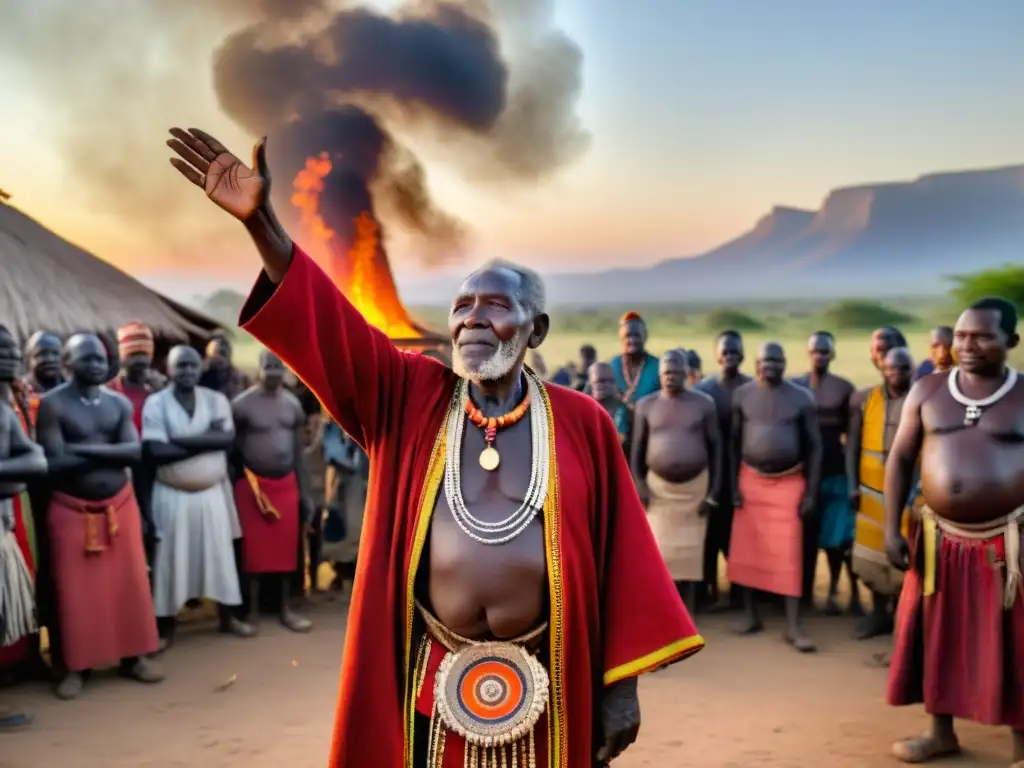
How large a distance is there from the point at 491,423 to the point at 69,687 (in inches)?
182

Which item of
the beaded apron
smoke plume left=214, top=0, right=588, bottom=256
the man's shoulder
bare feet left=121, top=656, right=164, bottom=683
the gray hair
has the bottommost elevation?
bare feet left=121, top=656, right=164, bottom=683

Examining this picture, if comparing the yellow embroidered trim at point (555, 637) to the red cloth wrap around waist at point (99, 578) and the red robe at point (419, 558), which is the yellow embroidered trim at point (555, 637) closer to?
the red robe at point (419, 558)

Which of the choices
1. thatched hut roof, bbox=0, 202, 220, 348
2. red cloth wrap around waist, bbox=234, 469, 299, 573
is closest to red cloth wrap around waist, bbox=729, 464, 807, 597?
red cloth wrap around waist, bbox=234, 469, 299, 573

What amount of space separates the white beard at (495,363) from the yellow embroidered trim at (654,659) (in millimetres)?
982

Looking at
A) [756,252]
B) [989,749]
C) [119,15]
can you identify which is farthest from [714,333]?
[989,749]

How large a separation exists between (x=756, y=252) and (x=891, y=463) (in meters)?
22.5

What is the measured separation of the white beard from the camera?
113 inches

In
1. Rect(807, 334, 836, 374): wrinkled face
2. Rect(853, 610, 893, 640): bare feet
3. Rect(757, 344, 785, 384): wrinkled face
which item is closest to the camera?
Rect(757, 344, 785, 384): wrinkled face

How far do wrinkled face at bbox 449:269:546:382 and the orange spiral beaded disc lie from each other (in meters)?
0.87

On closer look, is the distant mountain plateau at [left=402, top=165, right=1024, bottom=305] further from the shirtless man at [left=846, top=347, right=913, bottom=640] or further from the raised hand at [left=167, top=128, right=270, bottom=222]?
the raised hand at [left=167, top=128, right=270, bottom=222]

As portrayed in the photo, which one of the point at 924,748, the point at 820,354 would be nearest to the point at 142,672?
the point at 924,748

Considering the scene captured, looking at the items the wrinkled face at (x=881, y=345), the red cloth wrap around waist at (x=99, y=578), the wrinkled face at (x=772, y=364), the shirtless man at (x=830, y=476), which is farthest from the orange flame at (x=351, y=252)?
the red cloth wrap around waist at (x=99, y=578)

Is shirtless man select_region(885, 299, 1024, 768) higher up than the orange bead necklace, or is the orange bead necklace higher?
the orange bead necklace

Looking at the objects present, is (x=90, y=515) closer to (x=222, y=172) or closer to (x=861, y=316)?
(x=222, y=172)
